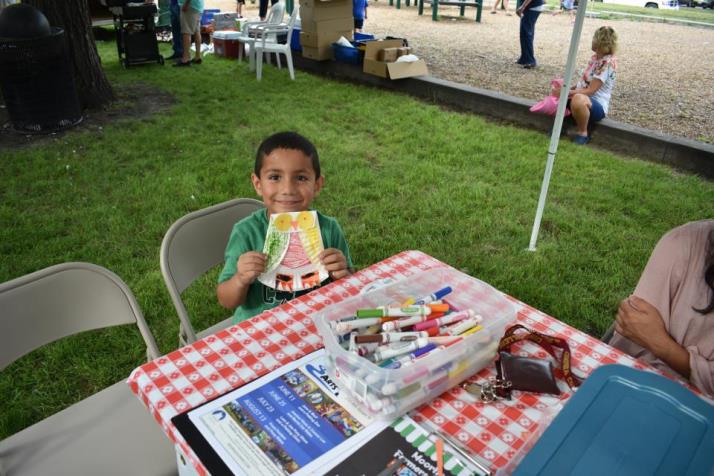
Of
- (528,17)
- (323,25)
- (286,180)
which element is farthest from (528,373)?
(528,17)

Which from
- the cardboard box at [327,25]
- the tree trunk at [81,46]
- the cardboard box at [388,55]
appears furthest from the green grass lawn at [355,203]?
the cardboard box at [327,25]

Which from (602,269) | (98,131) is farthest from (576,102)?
(98,131)

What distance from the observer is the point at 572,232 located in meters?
3.82

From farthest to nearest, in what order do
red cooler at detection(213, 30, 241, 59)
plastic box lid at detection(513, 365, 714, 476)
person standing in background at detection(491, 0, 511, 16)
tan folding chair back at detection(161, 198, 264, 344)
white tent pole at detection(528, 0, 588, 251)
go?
person standing in background at detection(491, 0, 511, 16)
red cooler at detection(213, 30, 241, 59)
white tent pole at detection(528, 0, 588, 251)
tan folding chair back at detection(161, 198, 264, 344)
plastic box lid at detection(513, 365, 714, 476)

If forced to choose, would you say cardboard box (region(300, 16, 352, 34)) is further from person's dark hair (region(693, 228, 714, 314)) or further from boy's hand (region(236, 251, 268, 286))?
person's dark hair (region(693, 228, 714, 314))

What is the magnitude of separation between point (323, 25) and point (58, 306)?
284 inches

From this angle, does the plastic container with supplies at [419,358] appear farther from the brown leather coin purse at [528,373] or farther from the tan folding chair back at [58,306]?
the tan folding chair back at [58,306]

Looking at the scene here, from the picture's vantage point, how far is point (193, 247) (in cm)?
197

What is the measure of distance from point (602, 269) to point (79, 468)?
313cm

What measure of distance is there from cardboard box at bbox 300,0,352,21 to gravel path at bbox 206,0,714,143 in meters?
1.66

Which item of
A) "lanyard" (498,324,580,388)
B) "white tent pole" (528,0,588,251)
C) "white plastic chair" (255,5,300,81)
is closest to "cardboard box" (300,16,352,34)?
"white plastic chair" (255,5,300,81)

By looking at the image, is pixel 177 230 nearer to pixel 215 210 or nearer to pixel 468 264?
pixel 215 210

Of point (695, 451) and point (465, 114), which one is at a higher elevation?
point (695, 451)

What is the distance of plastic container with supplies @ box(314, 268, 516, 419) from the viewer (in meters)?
1.01
